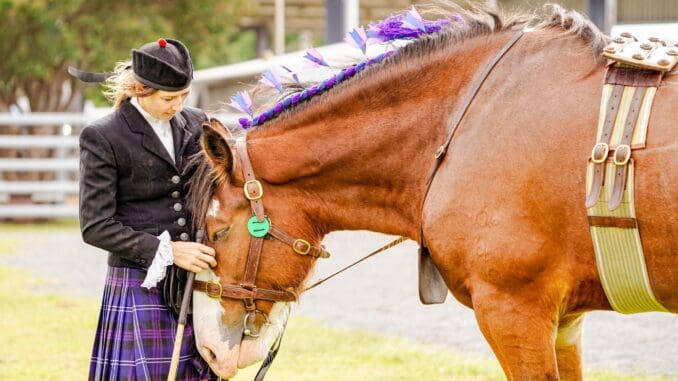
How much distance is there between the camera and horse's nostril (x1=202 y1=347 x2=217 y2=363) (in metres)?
3.86

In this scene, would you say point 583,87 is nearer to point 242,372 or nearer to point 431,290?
point 431,290

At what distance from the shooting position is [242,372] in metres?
6.21

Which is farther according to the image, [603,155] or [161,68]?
[161,68]

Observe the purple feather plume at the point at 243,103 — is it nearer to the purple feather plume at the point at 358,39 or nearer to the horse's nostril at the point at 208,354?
the purple feather plume at the point at 358,39

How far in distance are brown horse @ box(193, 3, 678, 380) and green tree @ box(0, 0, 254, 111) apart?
12902 millimetres

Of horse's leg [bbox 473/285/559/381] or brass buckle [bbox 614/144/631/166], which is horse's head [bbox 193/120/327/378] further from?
brass buckle [bbox 614/144/631/166]

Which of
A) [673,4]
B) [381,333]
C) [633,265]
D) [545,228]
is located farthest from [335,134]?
[673,4]

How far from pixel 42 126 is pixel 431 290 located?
13.8 metres

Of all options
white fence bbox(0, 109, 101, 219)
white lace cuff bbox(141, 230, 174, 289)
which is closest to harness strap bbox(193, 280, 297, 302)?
white lace cuff bbox(141, 230, 174, 289)

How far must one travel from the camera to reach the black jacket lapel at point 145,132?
12.8 ft

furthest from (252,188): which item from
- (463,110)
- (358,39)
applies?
(463,110)

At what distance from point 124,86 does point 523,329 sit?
1.92 meters

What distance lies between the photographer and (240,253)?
12.5ft

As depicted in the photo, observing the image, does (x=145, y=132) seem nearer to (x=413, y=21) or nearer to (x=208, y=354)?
(x=208, y=354)
